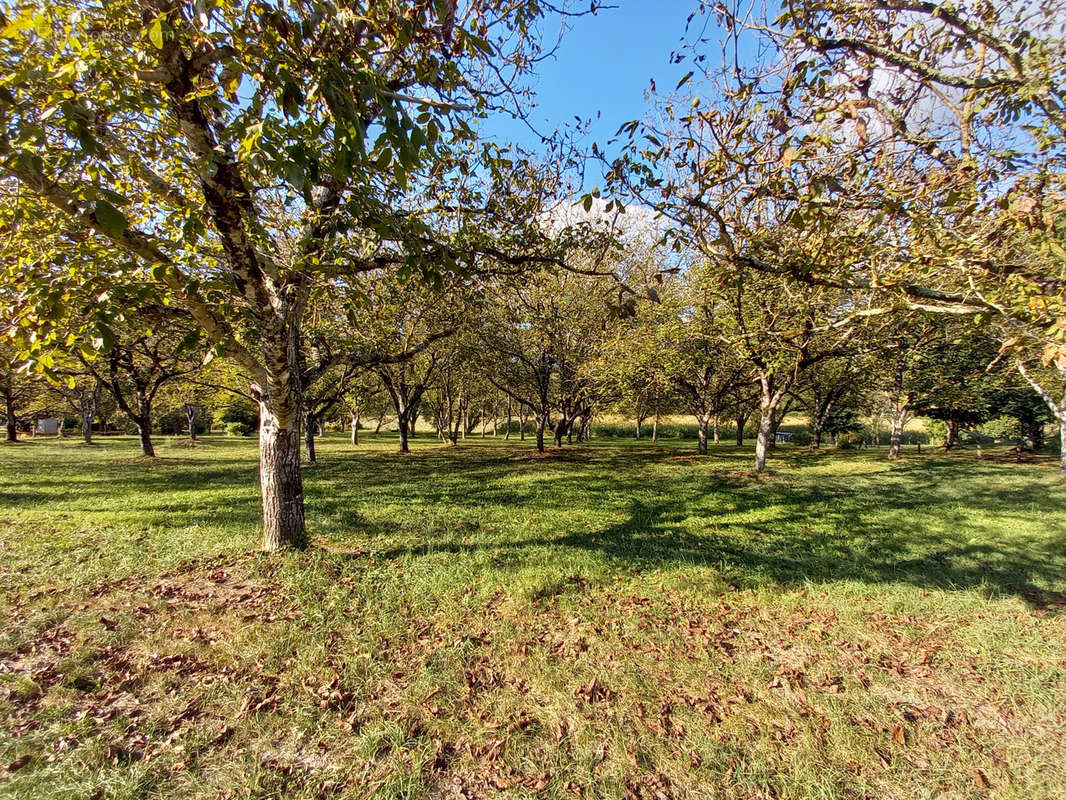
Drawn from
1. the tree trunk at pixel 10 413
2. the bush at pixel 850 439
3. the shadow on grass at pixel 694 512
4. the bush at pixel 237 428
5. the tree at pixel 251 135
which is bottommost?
the bush at pixel 850 439

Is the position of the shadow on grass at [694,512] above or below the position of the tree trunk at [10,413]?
below

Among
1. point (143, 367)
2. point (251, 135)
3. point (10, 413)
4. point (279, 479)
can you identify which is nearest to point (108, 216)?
point (251, 135)

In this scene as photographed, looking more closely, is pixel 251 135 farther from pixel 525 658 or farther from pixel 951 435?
pixel 951 435

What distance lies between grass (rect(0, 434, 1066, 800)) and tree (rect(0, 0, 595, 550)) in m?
2.20

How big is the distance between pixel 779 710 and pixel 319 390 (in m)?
27.2

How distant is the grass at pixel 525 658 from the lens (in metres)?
2.92

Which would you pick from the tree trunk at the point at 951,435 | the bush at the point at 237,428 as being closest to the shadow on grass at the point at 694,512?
the tree trunk at the point at 951,435

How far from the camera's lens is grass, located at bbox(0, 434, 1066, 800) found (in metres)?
2.92

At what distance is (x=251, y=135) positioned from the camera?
2236 millimetres

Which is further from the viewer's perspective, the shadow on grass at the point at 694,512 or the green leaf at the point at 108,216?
the shadow on grass at the point at 694,512

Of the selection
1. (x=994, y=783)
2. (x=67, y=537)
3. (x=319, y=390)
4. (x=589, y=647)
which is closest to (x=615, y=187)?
(x=589, y=647)

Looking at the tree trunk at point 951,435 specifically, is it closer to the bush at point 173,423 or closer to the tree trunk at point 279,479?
the tree trunk at point 279,479

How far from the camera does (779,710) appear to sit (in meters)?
3.56

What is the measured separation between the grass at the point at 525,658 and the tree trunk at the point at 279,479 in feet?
1.61
